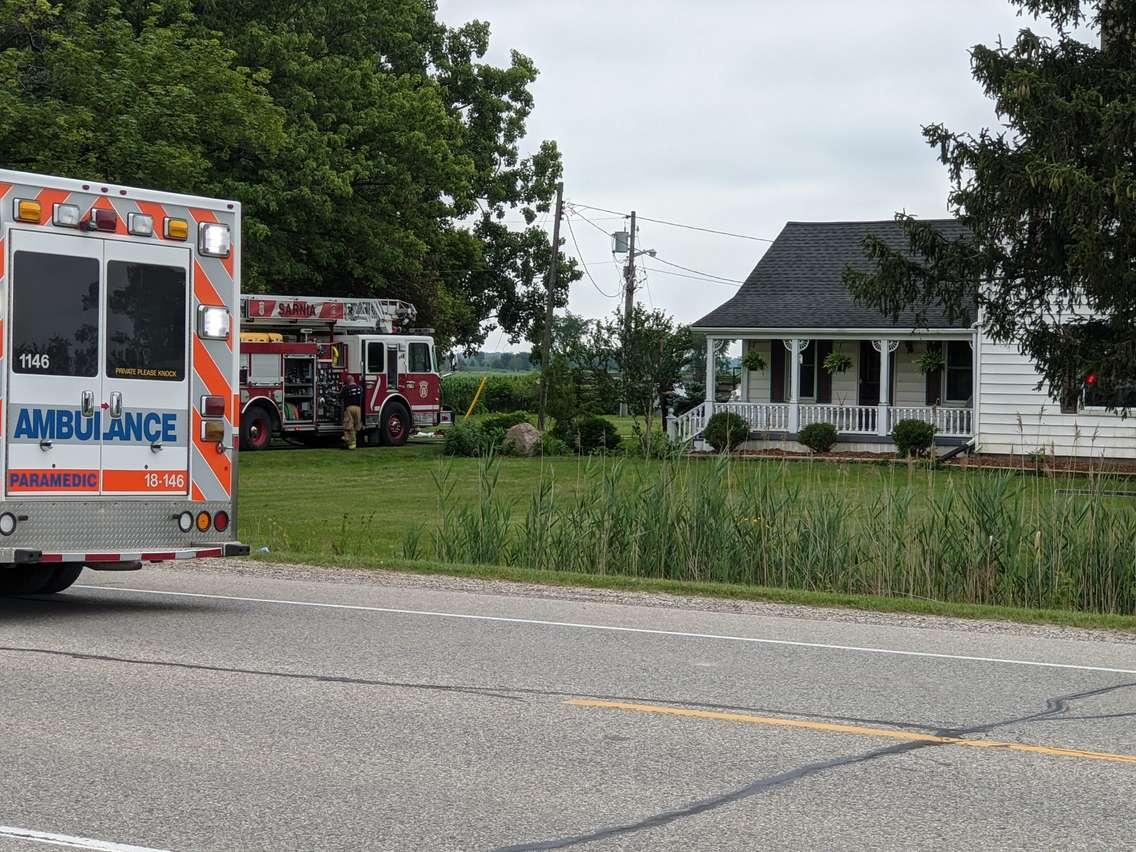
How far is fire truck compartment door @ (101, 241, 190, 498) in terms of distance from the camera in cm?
1157

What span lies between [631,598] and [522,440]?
23693mm

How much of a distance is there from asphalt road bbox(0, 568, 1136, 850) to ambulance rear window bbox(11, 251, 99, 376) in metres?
1.85

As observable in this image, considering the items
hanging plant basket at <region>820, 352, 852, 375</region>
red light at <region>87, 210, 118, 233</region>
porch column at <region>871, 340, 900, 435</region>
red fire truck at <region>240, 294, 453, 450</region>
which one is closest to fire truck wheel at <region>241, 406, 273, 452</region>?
red fire truck at <region>240, 294, 453, 450</region>

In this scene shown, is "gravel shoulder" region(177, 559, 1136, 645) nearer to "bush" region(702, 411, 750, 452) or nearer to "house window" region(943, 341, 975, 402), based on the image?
"bush" region(702, 411, 750, 452)

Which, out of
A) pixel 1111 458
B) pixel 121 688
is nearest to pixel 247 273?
pixel 1111 458

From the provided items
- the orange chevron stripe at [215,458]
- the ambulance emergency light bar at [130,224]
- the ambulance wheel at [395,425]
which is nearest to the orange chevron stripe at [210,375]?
the orange chevron stripe at [215,458]

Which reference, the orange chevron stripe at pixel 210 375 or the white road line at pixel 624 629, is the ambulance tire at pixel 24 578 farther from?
the orange chevron stripe at pixel 210 375

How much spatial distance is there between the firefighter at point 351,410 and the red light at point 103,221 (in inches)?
1069

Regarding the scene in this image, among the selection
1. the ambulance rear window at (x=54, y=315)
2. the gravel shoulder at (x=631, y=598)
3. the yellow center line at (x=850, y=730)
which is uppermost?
the ambulance rear window at (x=54, y=315)

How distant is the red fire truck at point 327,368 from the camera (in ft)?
124

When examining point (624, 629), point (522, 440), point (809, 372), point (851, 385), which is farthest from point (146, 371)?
point (809, 372)

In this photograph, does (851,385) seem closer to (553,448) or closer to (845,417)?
(845,417)

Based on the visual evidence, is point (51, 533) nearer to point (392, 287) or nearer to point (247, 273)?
point (247, 273)

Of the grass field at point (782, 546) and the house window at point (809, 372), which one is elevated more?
the house window at point (809, 372)
